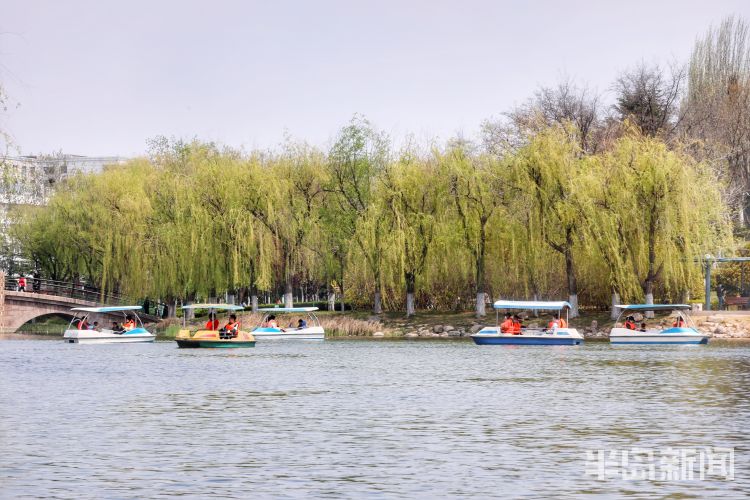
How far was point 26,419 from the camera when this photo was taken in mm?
25391

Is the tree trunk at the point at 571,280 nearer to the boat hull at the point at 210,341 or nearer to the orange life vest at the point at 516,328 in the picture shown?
the orange life vest at the point at 516,328

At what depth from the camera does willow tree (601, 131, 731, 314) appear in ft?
201

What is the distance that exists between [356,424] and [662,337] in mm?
36359

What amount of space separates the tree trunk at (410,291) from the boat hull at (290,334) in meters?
7.64

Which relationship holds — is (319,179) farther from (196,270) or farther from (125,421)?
(125,421)

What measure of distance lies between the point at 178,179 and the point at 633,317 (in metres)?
31.5

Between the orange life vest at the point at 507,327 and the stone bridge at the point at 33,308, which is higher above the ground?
the stone bridge at the point at 33,308

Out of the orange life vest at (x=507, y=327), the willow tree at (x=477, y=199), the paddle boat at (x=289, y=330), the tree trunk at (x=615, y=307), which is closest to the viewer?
the orange life vest at (x=507, y=327)

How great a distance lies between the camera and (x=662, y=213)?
6172 cm

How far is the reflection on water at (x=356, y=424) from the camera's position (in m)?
17.4

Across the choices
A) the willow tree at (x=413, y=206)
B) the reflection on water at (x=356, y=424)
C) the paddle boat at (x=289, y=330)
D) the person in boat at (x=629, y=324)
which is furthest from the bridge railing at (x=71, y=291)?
the person in boat at (x=629, y=324)

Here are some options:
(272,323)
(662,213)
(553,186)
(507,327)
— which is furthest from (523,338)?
(272,323)

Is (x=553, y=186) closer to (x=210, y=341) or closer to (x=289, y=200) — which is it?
(x=289, y=200)

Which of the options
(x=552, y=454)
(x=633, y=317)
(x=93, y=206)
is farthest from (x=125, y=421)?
(x=93, y=206)
